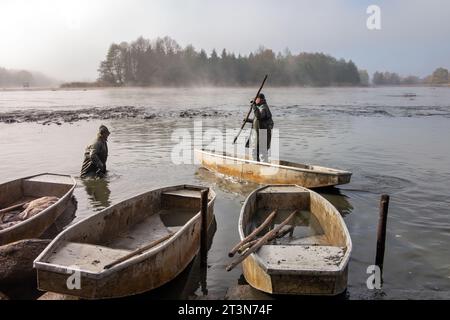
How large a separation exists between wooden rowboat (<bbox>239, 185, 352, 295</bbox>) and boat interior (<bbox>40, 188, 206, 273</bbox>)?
1.73 m

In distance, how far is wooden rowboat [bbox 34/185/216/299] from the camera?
5.44m

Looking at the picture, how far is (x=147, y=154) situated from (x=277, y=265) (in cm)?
1333

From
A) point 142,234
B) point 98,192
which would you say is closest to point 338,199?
point 142,234

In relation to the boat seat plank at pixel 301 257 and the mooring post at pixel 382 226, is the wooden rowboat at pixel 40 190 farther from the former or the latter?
the mooring post at pixel 382 226

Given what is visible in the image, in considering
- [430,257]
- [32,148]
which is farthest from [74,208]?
[32,148]

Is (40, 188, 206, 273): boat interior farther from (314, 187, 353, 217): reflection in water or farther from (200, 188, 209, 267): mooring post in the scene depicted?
(314, 187, 353, 217): reflection in water

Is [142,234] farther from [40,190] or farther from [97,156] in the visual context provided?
[97,156]

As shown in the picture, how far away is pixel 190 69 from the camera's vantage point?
10881 centimetres

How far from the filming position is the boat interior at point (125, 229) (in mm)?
5996

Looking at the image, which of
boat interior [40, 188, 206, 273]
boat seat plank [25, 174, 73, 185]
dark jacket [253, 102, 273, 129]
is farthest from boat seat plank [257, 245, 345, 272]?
dark jacket [253, 102, 273, 129]

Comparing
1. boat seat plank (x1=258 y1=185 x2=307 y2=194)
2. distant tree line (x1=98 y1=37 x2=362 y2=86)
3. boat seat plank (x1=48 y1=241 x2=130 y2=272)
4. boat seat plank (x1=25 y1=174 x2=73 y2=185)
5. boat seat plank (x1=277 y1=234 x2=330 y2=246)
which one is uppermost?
distant tree line (x1=98 y1=37 x2=362 y2=86)

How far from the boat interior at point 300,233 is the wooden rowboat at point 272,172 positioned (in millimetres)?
1316

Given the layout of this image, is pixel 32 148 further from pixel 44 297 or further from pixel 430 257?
pixel 430 257
